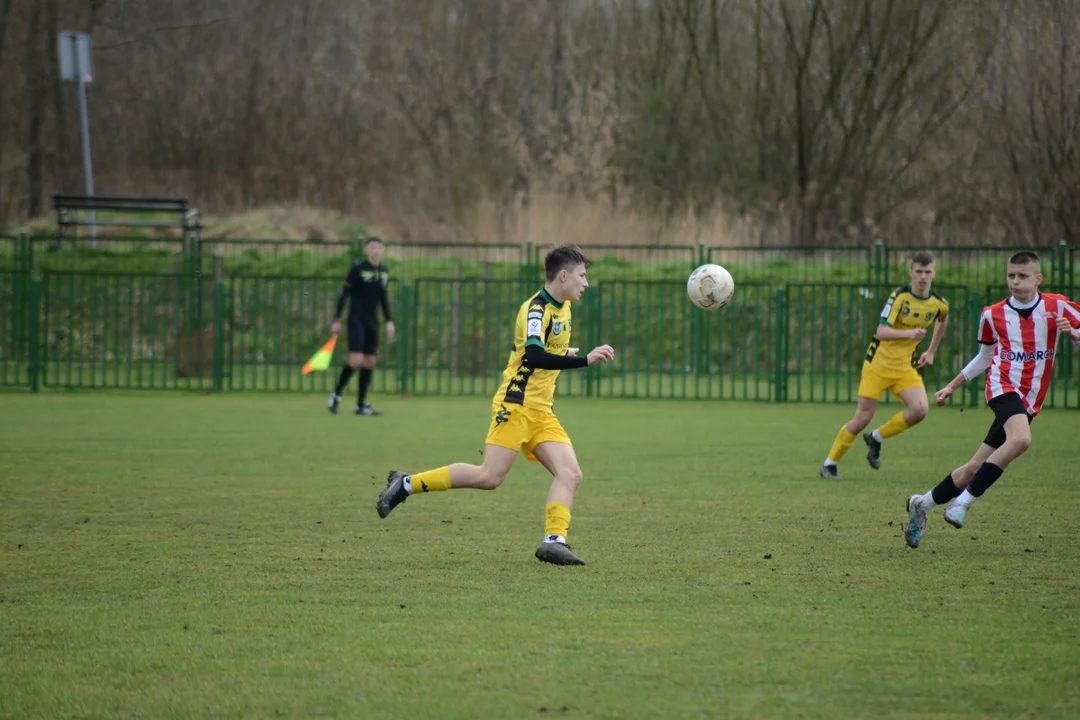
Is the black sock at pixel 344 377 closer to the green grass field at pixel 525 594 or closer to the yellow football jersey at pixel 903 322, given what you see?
the green grass field at pixel 525 594

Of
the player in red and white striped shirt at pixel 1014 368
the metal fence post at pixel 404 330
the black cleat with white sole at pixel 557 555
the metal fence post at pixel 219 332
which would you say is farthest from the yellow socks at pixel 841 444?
the metal fence post at pixel 219 332

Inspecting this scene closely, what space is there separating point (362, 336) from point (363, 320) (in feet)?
0.76

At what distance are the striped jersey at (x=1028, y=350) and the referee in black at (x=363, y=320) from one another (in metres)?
10.9

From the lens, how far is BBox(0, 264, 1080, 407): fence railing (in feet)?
69.7

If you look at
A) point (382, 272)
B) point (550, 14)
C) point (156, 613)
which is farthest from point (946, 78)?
point (156, 613)

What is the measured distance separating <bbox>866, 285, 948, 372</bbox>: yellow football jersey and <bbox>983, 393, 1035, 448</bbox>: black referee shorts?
3787 millimetres

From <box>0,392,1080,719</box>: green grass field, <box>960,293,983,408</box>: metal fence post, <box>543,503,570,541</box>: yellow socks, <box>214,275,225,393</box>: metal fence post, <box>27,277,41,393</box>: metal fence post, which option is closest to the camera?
<box>0,392,1080,719</box>: green grass field

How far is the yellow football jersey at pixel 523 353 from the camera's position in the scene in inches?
297

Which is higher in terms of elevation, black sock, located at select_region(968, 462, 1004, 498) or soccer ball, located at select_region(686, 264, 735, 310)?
soccer ball, located at select_region(686, 264, 735, 310)

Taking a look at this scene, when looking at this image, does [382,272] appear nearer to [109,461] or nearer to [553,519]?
[109,461]

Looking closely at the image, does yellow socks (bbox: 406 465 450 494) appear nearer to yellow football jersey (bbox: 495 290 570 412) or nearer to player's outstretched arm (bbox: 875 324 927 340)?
yellow football jersey (bbox: 495 290 570 412)

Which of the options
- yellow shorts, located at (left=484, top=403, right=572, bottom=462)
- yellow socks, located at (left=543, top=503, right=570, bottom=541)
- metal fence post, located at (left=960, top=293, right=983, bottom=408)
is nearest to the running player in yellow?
yellow shorts, located at (left=484, top=403, right=572, bottom=462)

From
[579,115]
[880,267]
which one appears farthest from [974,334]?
[579,115]

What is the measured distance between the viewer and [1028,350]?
8.26 metres
